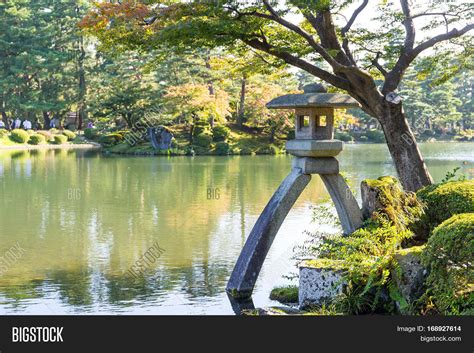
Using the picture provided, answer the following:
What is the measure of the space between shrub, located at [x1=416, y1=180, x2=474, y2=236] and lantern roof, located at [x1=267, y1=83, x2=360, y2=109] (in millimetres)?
1142

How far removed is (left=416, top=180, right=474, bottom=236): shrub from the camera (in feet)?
19.5

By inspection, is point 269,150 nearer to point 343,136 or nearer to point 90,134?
point 90,134

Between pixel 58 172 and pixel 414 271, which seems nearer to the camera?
pixel 414 271

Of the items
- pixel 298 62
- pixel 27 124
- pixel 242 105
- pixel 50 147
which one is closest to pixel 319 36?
pixel 298 62

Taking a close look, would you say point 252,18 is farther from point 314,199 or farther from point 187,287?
point 314,199

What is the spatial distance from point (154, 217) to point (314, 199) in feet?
13.6

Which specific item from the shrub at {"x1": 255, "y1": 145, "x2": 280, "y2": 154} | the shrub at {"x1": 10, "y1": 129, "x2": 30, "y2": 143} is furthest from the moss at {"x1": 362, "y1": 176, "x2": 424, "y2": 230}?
the shrub at {"x1": 10, "y1": 129, "x2": 30, "y2": 143}

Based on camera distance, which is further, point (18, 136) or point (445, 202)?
point (18, 136)

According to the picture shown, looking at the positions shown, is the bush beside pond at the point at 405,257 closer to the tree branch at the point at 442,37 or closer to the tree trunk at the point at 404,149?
the tree trunk at the point at 404,149

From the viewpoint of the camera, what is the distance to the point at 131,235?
9781 millimetres

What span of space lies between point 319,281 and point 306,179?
1.33 m

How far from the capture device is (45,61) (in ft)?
127

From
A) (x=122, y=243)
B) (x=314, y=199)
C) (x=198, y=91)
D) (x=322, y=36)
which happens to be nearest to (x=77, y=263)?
(x=122, y=243)

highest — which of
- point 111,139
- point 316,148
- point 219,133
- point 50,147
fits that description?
point 316,148
